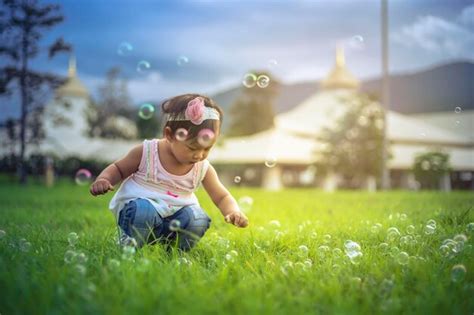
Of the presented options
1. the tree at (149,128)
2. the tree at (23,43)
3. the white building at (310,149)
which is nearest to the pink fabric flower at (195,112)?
the tree at (23,43)

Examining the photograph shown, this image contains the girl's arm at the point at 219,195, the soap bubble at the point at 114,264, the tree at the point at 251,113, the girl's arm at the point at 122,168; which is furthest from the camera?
the tree at the point at 251,113

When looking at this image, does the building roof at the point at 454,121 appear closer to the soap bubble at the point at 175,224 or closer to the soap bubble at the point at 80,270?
the soap bubble at the point at 175,224

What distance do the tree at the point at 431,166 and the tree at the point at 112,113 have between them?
2498 cm

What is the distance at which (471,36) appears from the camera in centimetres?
778

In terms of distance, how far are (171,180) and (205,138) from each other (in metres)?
0.47

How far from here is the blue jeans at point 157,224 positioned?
3049 millimetres

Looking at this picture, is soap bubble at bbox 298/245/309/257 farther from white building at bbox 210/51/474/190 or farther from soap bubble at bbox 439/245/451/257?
white building at bbox 210/51/474/190

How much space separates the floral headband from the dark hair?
2cm

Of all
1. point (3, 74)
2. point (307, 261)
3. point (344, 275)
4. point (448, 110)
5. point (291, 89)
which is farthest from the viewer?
point (291, 89)

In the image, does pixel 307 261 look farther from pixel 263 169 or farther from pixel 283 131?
pixel 283 131

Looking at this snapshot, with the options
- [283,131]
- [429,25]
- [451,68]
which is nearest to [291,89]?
[451,68]

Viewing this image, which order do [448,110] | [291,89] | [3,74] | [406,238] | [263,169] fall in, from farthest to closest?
[291,89] < [448,110] < [263,169] < [3,74] < [406,238]

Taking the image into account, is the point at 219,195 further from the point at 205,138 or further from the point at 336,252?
the point at 336,252

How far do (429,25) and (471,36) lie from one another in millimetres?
1835
